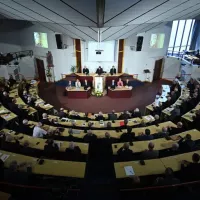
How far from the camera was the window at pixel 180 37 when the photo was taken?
16391mm

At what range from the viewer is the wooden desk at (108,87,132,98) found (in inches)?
531

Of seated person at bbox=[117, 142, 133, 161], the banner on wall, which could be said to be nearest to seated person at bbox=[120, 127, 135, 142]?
seated person at bbox=[117, 142, 133, 161]

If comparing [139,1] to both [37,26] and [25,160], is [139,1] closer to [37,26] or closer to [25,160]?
[25,160]

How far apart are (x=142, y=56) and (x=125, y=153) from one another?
12.0m

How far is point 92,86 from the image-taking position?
598 inches

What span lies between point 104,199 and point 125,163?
117cm

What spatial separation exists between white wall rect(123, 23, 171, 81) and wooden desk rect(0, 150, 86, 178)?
12.5 meters

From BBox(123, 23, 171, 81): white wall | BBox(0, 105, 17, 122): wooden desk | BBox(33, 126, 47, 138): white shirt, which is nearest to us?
BBox(33, 126, 47, 138): white shirt

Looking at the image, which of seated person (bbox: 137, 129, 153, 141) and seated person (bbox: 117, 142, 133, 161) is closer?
seated person (bbox: 117, 142, 133, 161)

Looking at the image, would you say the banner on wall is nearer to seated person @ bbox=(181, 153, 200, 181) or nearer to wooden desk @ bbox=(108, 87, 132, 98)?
wooden desk @ bbox=(108, 87, 132, 98)

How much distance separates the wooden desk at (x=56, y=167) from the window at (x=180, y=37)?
15.7m

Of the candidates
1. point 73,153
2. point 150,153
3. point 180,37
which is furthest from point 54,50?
point 150,153

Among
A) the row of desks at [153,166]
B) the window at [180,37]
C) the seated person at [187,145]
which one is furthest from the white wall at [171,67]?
the row of desks at [153,166]

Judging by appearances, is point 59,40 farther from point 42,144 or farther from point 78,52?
point 42,144
